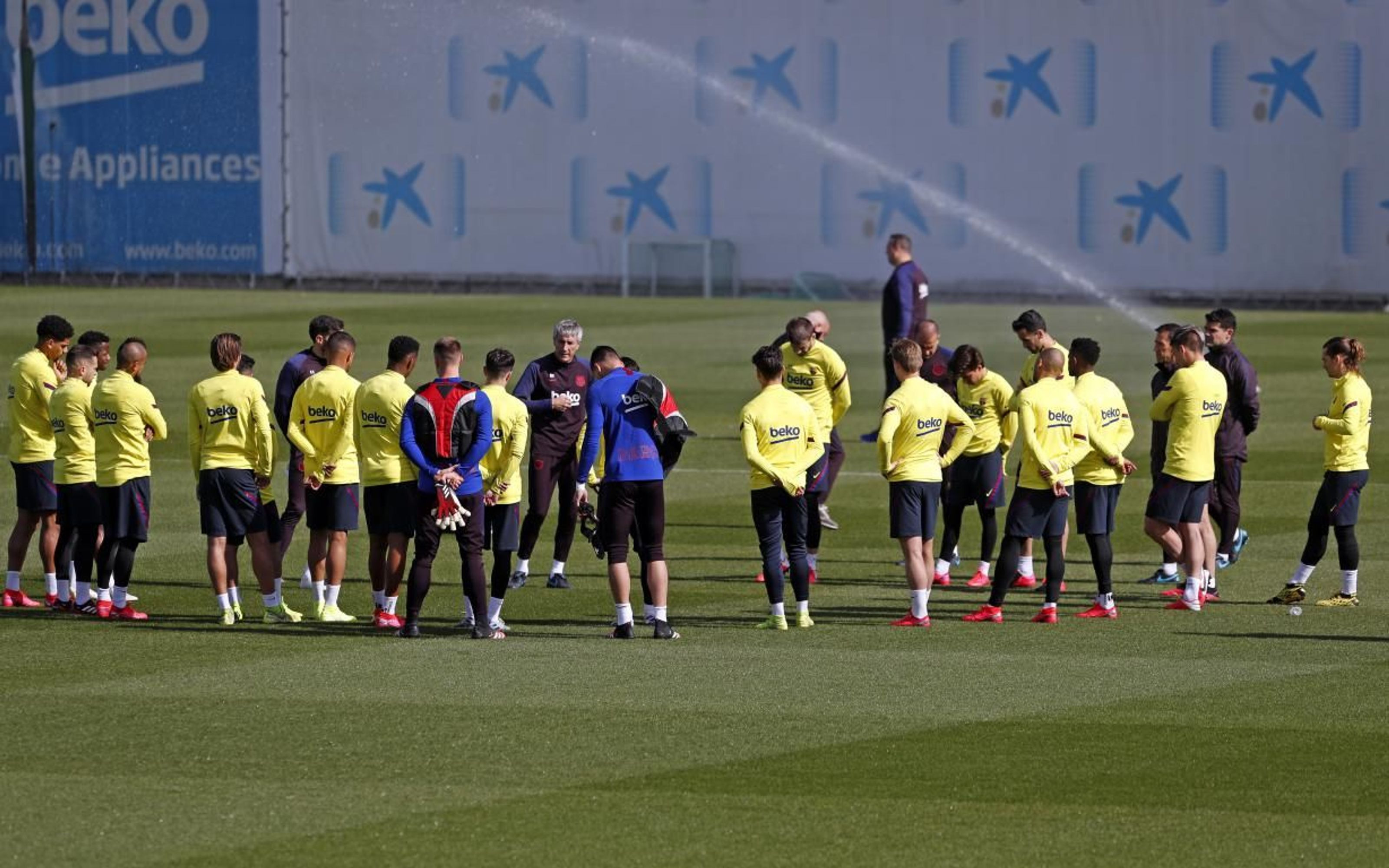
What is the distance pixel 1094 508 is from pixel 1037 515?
1.53 feet

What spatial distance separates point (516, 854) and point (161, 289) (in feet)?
155

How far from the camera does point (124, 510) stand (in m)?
15.6

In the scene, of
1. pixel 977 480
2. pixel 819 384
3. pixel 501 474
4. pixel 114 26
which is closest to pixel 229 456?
pixel 501 474

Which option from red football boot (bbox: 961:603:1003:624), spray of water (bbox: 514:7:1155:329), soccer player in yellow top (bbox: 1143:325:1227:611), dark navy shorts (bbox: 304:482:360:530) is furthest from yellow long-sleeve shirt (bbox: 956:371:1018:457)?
spray of water (bbox: 514:7:1155:329)

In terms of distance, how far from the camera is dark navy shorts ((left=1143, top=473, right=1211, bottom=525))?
16297 millimetres

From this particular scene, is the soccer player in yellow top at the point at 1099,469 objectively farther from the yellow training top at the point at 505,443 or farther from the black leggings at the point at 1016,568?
the yellow training top at the point at 505,443

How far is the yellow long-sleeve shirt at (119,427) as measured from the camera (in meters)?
15.5

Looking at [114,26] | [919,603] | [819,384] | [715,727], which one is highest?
[114,26]

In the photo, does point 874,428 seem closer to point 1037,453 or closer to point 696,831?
point 1037,453

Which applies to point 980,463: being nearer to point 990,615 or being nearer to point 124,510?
point 990,615

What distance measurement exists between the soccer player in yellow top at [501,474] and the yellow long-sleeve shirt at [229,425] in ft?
5.01

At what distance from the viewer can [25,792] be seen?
10.4 metres

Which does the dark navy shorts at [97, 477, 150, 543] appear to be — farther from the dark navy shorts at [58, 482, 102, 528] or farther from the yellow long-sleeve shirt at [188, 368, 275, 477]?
the yellow long-sleeve shirt at [188, 368, 275, 477]

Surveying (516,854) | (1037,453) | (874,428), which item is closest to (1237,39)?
(874,428)
